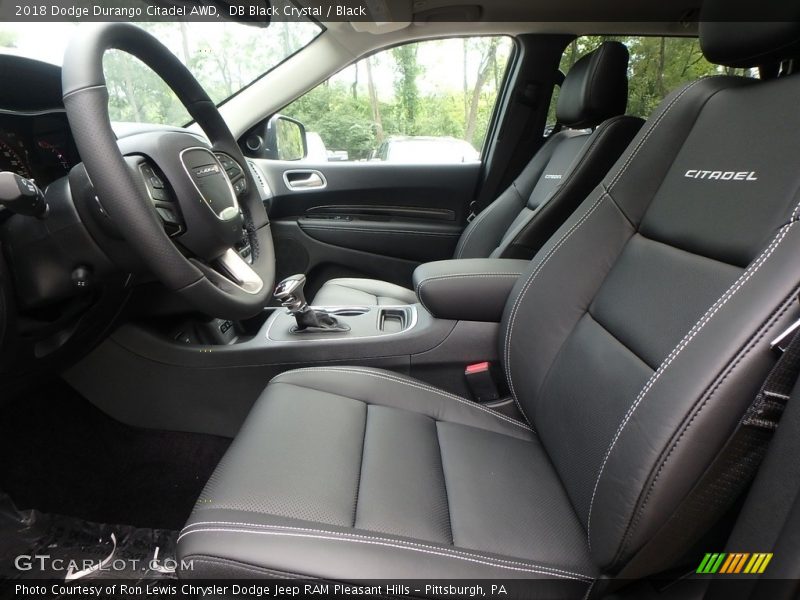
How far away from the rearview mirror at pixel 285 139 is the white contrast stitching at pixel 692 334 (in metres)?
1.92

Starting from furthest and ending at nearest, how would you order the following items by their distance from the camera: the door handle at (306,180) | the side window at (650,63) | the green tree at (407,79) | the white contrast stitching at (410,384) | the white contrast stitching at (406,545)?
the door handle at (306,180) → the green tree at (407,79) → the side window at (650,63) → the white contrast stitching at (410,384) → the white contrast stitching at (406,545)

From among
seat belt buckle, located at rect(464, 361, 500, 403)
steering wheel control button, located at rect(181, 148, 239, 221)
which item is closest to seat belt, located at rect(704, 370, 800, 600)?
seat belt buckle, located at rect(464, 361, 500, 403)

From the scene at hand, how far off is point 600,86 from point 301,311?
1133 mm

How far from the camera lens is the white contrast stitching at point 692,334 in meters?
0.61

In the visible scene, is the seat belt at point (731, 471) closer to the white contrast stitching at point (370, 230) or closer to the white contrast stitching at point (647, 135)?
the white contrast stitching at point (647, 135)

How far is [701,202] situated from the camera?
0.83m

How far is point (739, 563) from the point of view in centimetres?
62

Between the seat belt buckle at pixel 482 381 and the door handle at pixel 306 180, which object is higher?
the door handle at pixel 306 180

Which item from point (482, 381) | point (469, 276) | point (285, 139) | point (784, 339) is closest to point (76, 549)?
point (482, 381)

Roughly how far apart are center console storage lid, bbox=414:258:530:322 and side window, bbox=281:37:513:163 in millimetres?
1187

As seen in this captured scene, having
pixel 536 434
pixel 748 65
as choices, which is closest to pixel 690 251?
pixel 748 65

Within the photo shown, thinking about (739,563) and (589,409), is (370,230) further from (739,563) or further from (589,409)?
(739,563)

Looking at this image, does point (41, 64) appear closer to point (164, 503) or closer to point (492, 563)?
point (164, 503)

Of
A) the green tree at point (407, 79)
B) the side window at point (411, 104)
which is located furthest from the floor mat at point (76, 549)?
the green tree at point (407, 79)
